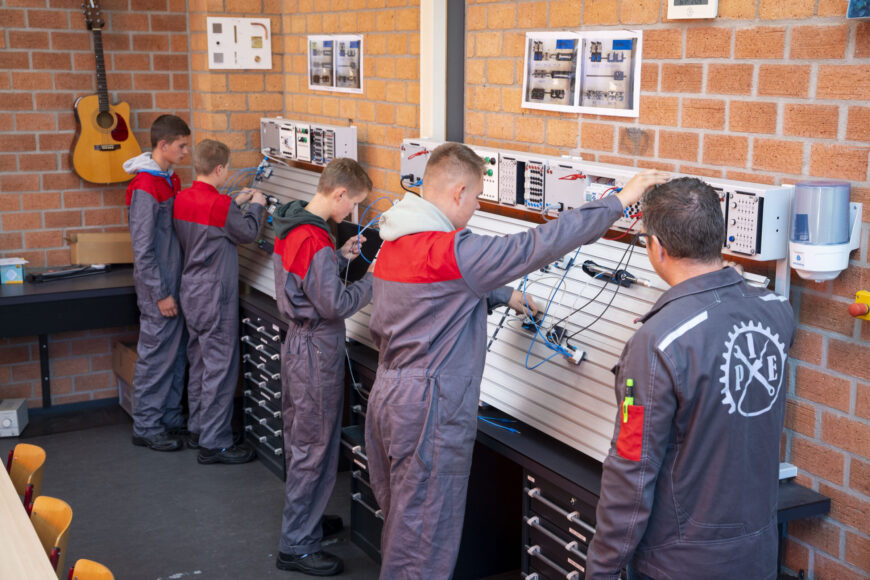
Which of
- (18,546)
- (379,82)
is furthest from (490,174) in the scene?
(18,546)

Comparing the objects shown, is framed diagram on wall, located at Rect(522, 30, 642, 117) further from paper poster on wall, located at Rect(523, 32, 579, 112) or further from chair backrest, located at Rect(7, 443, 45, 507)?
chair backrest, located at Rect(7, 443, 45, 507)

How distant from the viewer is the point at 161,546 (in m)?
3.92

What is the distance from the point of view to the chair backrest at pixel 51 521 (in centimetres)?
255

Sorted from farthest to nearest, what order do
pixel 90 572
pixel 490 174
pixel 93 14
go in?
pixel 93 14, pixel 490 174, pixel 90 572

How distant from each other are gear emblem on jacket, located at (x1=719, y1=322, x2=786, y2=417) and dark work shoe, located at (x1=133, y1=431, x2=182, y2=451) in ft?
12.1

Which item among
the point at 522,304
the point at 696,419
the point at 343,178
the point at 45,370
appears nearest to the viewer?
the point at 696,419

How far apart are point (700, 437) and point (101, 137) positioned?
172 inches

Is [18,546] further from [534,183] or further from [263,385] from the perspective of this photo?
[263,385]

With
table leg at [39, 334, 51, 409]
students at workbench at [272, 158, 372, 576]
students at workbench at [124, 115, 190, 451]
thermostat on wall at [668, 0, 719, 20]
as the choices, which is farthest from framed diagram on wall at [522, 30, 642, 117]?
table leg at [39, 334, 51, 409]

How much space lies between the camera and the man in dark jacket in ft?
6.43

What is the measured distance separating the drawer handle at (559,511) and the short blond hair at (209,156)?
99.6 inches

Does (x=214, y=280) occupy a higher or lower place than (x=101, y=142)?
lower

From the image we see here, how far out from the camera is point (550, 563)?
2799 millimetres

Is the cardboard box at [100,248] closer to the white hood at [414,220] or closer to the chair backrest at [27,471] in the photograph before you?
the chair backrest at [27,471]
